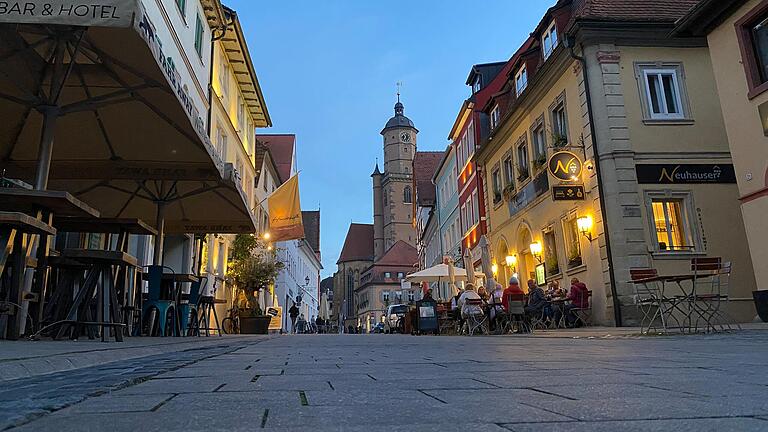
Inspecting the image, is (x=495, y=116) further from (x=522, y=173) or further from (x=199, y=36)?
(x=199, y=36)

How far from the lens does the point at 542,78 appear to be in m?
17.1

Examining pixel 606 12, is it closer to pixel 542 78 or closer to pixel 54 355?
pixel 542 78

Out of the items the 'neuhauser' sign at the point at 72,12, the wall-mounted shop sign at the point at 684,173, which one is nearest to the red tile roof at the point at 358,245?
the wall-mounted shop sign at the point at 684,173

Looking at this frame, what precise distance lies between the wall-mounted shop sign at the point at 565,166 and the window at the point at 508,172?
5339mm

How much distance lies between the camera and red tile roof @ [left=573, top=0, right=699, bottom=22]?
47.7ft

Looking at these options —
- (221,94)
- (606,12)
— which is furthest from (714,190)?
(221,94)

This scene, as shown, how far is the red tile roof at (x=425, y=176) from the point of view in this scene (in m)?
49.1

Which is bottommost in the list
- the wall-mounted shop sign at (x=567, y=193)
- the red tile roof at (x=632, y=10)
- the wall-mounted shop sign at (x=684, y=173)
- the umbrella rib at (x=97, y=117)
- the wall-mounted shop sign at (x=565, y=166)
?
the umbrella rib at (x=97, y=117)

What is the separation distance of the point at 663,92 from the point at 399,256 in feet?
231

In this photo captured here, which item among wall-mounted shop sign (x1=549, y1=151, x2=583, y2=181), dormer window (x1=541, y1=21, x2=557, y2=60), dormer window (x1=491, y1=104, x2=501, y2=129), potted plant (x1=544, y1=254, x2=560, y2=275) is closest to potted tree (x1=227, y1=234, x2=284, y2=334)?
potted plant (x1=544, y1=254, x2=560, y2=275)

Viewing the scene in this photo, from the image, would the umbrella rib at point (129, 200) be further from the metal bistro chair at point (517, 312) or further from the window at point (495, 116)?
the window at point (495, 116)

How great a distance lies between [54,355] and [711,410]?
3209 mm

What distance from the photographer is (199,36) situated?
17.7 metres

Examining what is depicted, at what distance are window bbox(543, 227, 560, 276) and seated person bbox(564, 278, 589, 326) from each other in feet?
7.59
